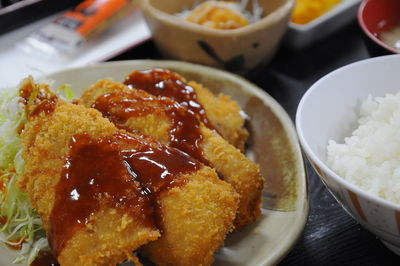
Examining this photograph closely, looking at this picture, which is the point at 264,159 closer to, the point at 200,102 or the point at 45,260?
the point at 200,102

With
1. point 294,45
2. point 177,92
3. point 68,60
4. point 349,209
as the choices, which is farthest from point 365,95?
point 68,60

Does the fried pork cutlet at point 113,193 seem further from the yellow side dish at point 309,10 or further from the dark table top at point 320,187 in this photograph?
the yellow side dish at point 309,10

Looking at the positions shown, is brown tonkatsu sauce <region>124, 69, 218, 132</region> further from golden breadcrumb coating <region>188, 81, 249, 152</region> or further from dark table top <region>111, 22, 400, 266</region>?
dark table top <region>111, 22, 400, 266</region>

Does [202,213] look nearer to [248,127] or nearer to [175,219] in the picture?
[175,219]

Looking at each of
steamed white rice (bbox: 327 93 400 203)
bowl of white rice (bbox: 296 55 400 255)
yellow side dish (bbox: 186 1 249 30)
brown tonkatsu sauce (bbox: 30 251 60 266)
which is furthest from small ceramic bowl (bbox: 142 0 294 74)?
brown tonkatsu sauce (bbox: 30 251 60 266)

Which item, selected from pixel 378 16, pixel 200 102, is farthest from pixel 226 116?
pixel 378 16

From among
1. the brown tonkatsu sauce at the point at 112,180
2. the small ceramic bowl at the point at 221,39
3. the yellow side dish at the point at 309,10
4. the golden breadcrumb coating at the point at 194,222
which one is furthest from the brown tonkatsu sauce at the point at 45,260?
the yellow side dish at the point at 309,10

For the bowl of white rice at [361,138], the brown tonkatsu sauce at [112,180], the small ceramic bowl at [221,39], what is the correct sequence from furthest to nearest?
the small ceramic bowl at [221,39] → the brown tonkatsu sauce at [112,180] → the bowl of white rice at [361,138]
